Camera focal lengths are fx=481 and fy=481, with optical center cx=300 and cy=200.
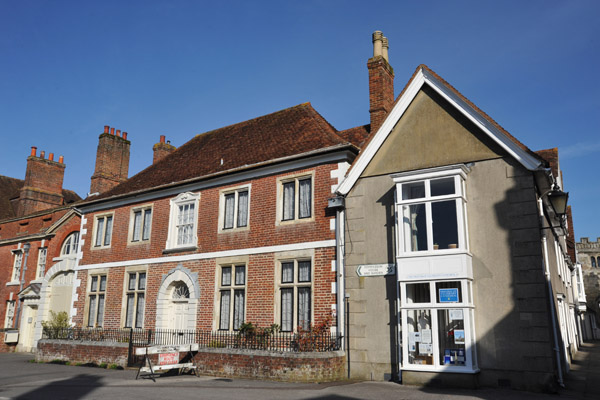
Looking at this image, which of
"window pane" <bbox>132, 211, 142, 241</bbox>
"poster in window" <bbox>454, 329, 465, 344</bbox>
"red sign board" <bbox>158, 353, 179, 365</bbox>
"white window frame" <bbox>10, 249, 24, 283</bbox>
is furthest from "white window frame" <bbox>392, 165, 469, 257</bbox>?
"white window frame" <bbox>10, 249, 24, 283</bbox>

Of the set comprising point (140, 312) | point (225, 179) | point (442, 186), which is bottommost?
point (140, 312)

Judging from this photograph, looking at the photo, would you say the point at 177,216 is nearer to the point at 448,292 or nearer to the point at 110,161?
the point at 110,161

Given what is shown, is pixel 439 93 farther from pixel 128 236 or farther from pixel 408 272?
pixel 128 236

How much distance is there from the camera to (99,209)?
2286 centimetres

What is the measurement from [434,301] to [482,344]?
1492 mm

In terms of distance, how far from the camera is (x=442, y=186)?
13133 millimetres

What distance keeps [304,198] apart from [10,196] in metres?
30.5

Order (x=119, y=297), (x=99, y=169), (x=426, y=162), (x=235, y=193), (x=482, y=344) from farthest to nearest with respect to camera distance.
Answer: (x=99, y=169)
(x=119, y=297)
(x=235, y=193)
(x=426, y=162)
(x=482, y=344)

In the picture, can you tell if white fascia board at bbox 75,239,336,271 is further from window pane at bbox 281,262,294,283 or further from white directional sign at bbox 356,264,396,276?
white directional sign at bbox 356,264,396,276

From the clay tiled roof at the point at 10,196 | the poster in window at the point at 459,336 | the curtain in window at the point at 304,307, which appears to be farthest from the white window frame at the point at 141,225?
the clay tiled roof at the point at 10,196

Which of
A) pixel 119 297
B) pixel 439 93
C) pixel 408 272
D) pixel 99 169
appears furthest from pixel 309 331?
pixel 99 169

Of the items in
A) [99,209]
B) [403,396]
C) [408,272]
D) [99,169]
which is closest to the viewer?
[403,396]

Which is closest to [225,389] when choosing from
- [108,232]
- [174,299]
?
[174,299]

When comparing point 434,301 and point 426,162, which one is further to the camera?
point 426,162
